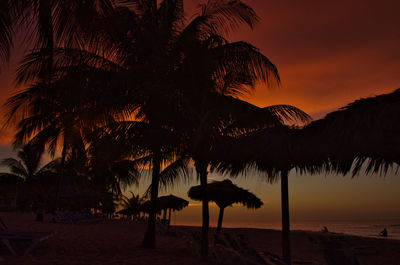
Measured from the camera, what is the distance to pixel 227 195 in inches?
612

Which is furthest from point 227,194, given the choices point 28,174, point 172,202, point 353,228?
point 353,228

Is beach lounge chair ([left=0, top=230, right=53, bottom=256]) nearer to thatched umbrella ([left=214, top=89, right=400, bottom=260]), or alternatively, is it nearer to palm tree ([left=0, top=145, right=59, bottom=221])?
thatched umbrella ([left=214, top=89, right=400, bottom=260])

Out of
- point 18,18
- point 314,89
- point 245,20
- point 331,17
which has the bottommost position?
point 18,18

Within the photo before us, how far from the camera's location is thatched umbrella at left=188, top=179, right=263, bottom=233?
50.5 feet

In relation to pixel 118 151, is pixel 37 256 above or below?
below

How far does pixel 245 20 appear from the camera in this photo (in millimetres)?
7902

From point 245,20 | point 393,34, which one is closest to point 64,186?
point 245,20

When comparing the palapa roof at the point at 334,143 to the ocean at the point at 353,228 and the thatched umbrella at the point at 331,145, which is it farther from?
the ocean at the point at 353,228

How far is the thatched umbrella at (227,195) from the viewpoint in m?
15.4

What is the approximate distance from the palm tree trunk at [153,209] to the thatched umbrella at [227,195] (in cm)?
599

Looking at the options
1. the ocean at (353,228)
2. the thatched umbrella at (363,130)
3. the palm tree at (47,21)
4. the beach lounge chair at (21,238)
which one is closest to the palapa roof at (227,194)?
the beach lounge chair at (21,238)

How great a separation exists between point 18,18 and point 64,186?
83.9 ft

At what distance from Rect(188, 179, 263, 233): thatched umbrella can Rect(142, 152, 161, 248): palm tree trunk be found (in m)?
5.99

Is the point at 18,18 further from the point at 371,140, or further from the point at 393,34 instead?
the point at 393,34
